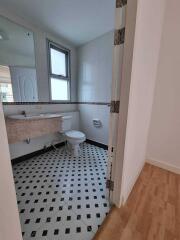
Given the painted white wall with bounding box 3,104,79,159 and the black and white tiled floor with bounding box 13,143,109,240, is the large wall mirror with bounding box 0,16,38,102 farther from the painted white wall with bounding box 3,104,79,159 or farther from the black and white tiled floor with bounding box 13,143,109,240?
the black and white tiled floor with bounding box 13,143,109,240

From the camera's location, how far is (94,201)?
4.38 ft

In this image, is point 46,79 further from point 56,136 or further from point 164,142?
point 164,142

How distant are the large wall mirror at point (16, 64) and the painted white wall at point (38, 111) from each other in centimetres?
14

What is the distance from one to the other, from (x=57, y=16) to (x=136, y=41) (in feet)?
5.09

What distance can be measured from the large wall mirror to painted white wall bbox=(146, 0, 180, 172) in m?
2.09

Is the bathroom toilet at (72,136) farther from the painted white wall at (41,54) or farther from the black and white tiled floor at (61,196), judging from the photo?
the painted white wall at (41,54)

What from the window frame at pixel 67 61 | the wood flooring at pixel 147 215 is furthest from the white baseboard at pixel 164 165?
the window frame at pixel 67 61

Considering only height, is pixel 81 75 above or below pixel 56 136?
above

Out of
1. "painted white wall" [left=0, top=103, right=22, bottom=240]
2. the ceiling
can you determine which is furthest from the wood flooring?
the ceiling

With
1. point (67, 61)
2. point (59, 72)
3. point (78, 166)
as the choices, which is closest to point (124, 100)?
point (78, 166)

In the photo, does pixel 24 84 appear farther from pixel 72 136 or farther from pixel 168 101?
pixel 168 101

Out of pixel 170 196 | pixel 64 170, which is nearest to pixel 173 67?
pixel 170 196

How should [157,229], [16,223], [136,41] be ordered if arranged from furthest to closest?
[157,229], [136,41], [16,223]

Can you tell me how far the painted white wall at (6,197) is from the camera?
1.33 ft
